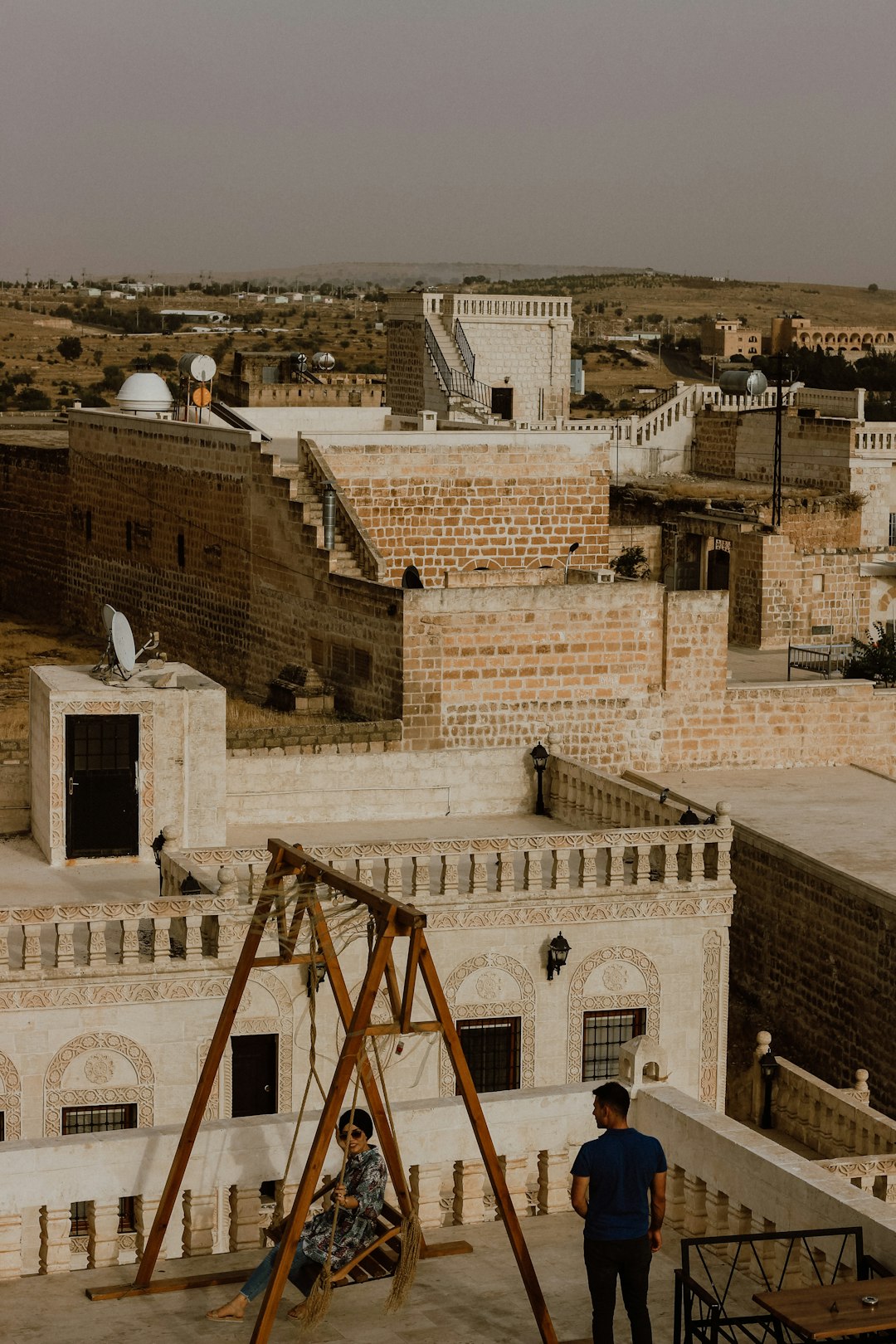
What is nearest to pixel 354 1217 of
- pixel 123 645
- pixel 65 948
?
pixel 65 948

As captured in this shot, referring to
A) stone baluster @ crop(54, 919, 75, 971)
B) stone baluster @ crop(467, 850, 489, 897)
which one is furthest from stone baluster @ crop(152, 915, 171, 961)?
stone baluster @ crop(467, 850, 489, 897)

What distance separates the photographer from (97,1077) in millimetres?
14734

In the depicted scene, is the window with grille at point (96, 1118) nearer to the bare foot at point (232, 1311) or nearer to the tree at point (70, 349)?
the bare foot at point (232, 1311)

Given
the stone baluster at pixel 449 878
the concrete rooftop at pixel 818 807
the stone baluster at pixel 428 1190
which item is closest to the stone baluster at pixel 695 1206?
the stone baluster at pixel 428 1190

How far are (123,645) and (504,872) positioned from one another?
3578 mm

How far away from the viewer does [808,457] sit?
41.4m

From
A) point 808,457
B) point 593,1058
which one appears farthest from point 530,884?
point 808,457

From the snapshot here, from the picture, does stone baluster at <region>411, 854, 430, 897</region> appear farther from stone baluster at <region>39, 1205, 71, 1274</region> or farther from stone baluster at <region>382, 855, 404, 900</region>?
stone baluster at <region>39, 1205, 71, 1274</region>

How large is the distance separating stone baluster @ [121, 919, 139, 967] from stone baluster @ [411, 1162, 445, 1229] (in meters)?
4.77

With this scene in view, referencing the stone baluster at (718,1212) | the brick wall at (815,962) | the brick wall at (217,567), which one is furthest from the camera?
the brick wall at (217,567)

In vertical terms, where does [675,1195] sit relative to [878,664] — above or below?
below

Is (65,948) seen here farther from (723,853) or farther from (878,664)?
(878,664)

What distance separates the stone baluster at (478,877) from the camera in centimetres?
1616

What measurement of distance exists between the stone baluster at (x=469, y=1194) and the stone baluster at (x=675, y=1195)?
2.74 feet
